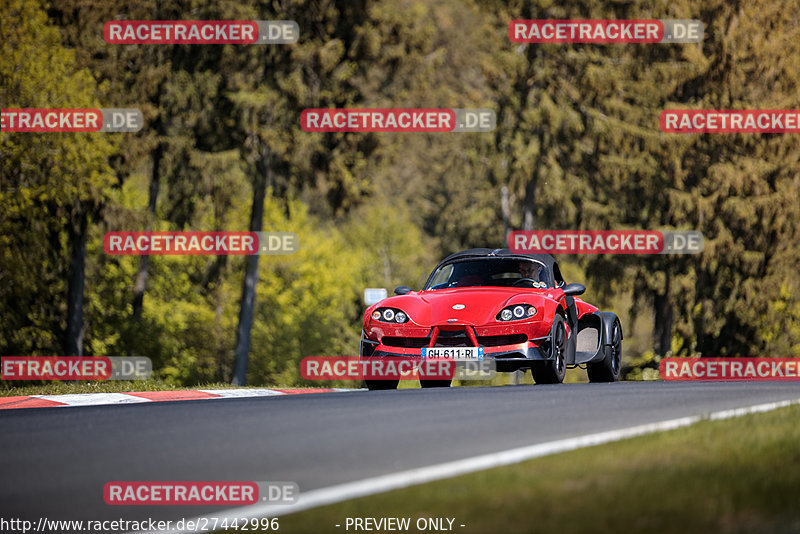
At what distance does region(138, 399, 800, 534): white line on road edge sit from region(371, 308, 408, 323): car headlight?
16.4 ft

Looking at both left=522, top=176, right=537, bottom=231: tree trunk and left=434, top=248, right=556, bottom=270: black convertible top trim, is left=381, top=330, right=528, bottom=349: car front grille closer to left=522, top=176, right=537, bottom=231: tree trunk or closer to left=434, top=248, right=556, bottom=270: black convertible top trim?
left=434, top=248, right=556, bottom=270: black convertible top trim

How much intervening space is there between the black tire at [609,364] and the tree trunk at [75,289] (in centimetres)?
1769

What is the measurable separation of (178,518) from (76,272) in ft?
82.7

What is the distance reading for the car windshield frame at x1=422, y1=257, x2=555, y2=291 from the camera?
47.2 feet

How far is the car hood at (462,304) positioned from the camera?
511 inches

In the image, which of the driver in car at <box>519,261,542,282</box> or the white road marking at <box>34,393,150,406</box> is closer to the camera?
the white road marking at <box>34,393,150,406</box>

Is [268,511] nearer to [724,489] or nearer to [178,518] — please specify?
[178,518]

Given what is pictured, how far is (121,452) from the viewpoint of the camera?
307 inches

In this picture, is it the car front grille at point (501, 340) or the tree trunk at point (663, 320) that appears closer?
the car front grille at point (501, 340)
